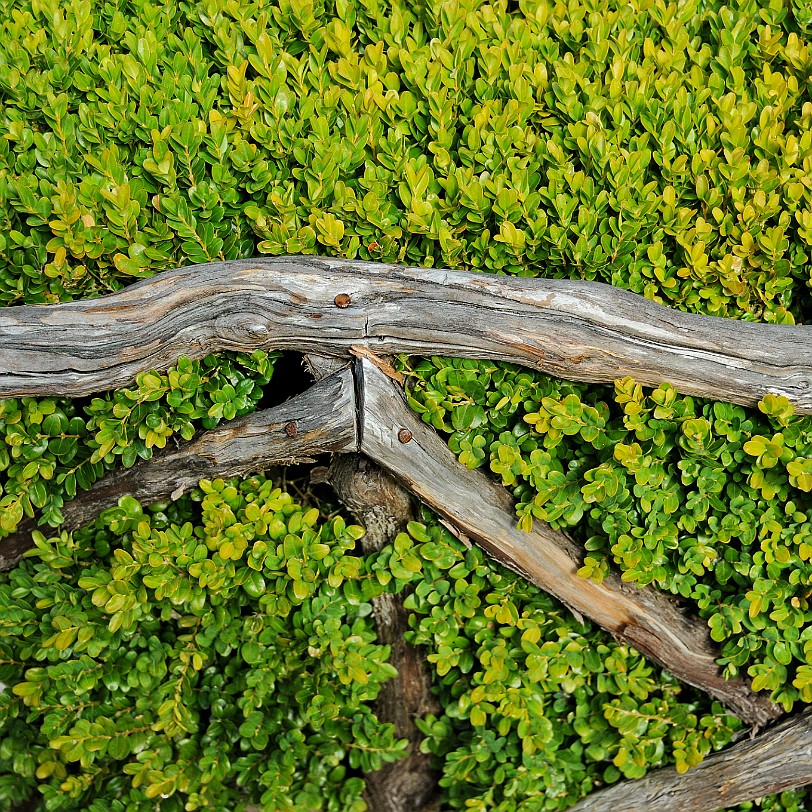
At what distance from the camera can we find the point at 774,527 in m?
2.41

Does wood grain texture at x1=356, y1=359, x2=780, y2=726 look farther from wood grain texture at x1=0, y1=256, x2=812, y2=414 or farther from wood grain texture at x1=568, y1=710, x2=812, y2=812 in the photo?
wood grain texture at x1=0, y1=256, x2=812, y2=414

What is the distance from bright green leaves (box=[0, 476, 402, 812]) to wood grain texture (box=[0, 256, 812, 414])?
53 centimetres

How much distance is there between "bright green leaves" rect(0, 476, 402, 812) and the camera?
2447mm

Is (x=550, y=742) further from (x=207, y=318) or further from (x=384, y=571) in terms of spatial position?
(x=207, y=318)

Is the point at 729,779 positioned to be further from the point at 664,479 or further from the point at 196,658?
the point at 196,658

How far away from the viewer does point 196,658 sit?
8.30 ft

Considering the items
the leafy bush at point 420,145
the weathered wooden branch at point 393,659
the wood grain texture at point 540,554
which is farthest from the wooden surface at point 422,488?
the leafy bush at point 420,145

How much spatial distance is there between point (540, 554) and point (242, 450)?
1.04 m

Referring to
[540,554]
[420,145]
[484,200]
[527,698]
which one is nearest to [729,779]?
[527,698]

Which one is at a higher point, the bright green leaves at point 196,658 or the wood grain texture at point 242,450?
the wood grain texture at point 242,450

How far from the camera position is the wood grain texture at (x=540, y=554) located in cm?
241

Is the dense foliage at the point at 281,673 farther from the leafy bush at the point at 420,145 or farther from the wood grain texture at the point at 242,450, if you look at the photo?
the leafy bush at the point at 420,145

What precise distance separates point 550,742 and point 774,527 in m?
1.06

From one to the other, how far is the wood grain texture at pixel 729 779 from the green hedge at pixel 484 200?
0.53 feet
